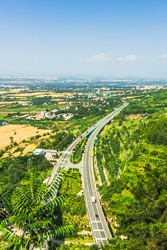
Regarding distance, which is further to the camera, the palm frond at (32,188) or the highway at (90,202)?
the highway at (90,202)

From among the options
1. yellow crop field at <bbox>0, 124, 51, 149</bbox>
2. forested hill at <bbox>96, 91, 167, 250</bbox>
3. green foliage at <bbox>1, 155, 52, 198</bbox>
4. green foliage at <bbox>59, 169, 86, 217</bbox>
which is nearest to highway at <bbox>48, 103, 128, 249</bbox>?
green foliage at <bbox>59, 169, 86, 217</bbox>

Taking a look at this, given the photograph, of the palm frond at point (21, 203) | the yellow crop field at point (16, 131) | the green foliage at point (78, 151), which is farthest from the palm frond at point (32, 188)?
the yellow crop field at point (16, 131)

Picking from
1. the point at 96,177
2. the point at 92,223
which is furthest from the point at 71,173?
the point at 92,223

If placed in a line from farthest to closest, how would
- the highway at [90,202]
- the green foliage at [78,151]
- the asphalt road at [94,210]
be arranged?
the green foliage at [78,151] < the highway at [90,202] < the asphalt road at [94,210]

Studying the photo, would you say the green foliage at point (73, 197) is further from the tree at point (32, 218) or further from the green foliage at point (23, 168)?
the tree at point (32, 218)

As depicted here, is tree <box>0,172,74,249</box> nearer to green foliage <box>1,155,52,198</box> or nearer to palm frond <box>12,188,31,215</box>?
palm frond <box>12,188,31,215</box>

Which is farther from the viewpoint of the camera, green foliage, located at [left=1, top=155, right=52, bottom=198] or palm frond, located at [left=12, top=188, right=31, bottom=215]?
green foliage, located at [left=1, top=155, right=52, bottom=198]
